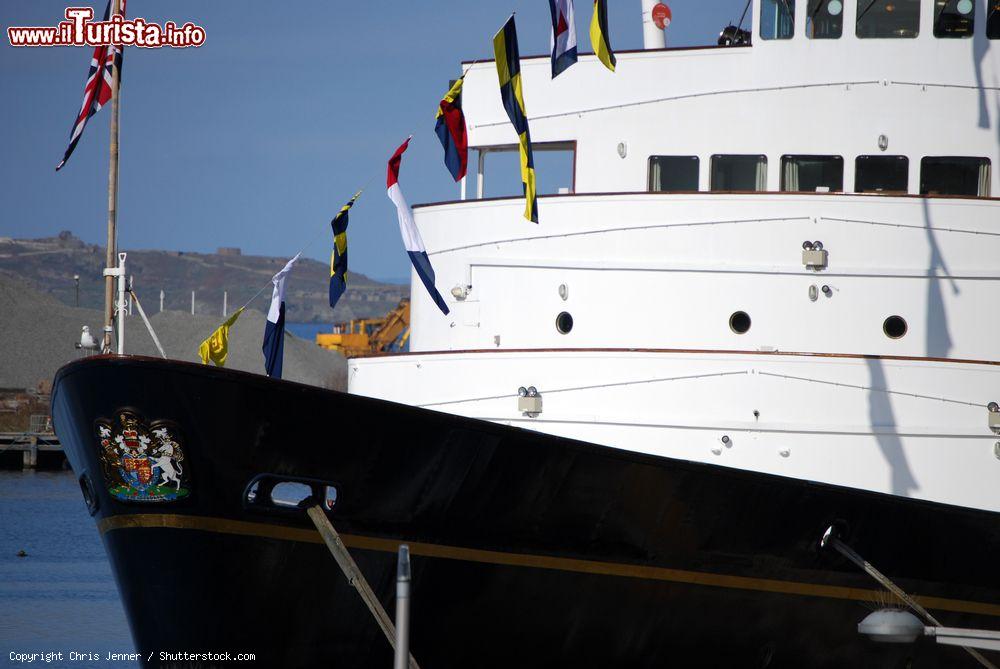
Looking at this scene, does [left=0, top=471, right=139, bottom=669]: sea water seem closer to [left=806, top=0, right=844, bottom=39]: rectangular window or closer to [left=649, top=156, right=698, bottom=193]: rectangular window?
[left=649, top=156, right=698, bottom=193]: rectangular window

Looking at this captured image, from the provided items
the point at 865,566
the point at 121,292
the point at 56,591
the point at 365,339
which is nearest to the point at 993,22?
the point at 865,566

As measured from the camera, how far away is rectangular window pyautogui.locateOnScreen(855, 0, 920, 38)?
13383mm

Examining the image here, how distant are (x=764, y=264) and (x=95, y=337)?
2377 inches

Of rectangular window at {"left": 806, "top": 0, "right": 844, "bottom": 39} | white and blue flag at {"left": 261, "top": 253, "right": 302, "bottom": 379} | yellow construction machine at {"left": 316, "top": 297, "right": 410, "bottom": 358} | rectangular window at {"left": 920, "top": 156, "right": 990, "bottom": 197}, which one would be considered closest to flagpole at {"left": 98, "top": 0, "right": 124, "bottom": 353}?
white and blue flag at {"left": 261, "top": 253, "right": 302, "bottom": 379}

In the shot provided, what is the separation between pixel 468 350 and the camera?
13.1 meters

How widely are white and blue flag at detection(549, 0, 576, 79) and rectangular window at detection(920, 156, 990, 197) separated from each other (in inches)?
138

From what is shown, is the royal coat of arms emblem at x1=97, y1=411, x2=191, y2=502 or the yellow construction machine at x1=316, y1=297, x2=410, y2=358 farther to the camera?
the yellow construction machine at x1=316, y1=297, x2=410, y2=358

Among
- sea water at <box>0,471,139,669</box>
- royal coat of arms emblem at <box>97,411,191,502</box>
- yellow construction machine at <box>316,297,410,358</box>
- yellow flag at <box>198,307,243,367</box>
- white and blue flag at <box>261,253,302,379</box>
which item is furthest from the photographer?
yellow construction machine at <box>316,297,410,358</box>

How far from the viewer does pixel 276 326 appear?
13484mm

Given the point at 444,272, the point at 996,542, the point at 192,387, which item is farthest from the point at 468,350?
the point at 996,542

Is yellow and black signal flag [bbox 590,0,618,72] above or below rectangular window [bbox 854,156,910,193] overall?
above

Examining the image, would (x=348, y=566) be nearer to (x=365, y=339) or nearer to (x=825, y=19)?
(x=825, y=19)

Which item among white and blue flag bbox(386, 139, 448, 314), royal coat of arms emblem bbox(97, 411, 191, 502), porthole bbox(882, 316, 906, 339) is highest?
white and blue flag bbox(386, 139, 448, 314)

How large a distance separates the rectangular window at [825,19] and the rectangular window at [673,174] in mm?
1657
